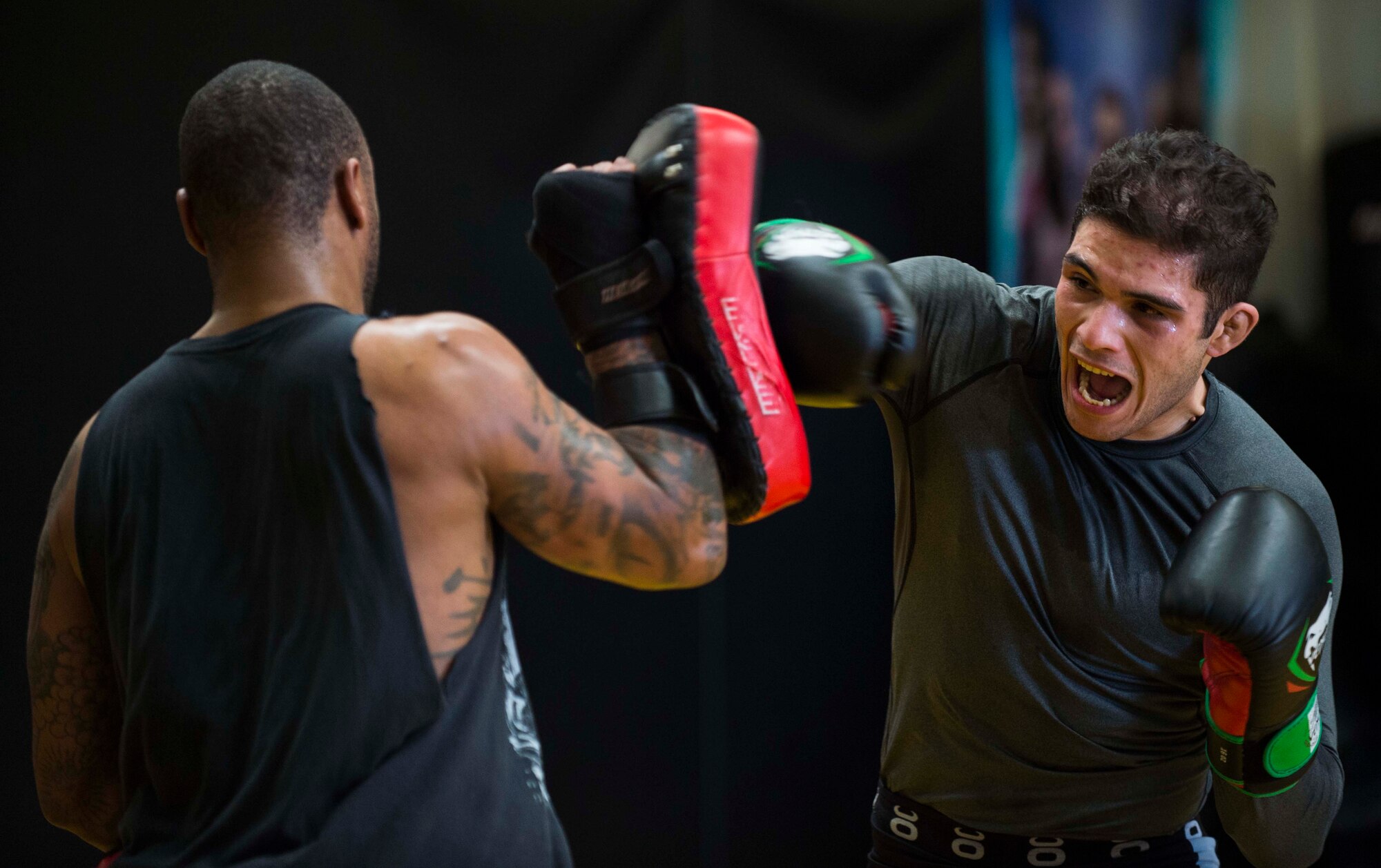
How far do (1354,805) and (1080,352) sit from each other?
2225 mm

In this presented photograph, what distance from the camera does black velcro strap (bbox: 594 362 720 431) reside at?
1.24 metres

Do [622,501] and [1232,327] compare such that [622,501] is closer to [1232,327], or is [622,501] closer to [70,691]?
[70,691]

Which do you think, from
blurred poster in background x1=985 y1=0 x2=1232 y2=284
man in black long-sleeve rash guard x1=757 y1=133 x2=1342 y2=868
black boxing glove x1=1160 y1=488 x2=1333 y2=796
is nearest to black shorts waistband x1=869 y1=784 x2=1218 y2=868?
man in black long-sleeve rash guard x1=757 y1=133 x2=1342 y2=868

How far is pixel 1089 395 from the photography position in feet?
5.74

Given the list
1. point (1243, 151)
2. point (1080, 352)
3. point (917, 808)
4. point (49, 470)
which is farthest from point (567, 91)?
point (1243, 151)

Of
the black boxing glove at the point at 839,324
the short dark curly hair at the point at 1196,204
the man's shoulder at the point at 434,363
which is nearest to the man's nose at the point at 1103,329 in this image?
the short dark curly hair at the point at 1196,204

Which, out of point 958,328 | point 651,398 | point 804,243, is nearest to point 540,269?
point 958,328

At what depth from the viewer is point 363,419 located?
1091 mm

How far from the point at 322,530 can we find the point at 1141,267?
47.5 inches

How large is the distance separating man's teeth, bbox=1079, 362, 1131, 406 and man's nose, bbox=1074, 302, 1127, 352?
0.05 m

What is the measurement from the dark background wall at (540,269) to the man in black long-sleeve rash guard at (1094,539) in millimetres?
1260

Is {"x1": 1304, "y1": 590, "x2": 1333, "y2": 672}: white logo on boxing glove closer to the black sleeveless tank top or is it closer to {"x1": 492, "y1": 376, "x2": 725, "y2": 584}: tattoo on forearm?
{"x1": 492, "y1": 376, "x2": 725, "y2": 584}: tattoo on forearm

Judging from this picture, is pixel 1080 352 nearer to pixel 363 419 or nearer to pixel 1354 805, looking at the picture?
pixel 363 419

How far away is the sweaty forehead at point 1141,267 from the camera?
1.68 metres
